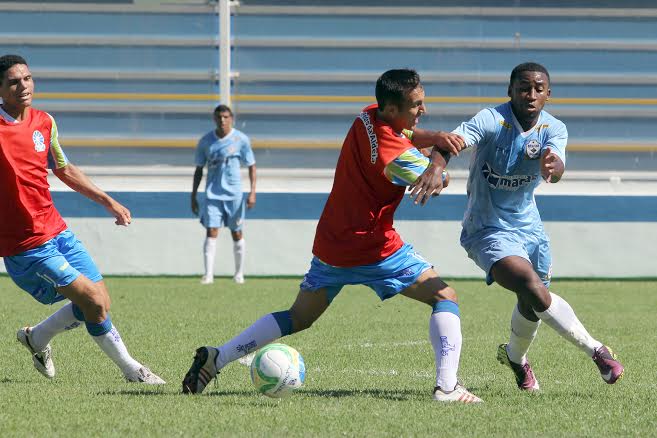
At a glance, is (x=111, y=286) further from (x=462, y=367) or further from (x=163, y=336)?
(x=462, y=367)

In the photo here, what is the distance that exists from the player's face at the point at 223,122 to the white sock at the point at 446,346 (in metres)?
9.18

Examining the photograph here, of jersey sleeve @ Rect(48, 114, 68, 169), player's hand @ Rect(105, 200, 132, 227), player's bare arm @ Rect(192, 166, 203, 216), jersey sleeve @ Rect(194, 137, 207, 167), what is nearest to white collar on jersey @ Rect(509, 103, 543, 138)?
player's hand @ Rect(105, 200, 132, 227)

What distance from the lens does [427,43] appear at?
56.4 feet

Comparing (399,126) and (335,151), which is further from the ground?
(399,126)

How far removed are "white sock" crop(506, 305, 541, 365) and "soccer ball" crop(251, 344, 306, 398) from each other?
1.40 meters

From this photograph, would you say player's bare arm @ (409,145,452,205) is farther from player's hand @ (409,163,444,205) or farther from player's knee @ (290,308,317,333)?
player's knee @ (290,308,317,333)

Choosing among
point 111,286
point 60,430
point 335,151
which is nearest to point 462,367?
point 60,430

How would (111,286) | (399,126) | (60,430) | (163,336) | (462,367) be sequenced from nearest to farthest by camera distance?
(60,430) < (399,126) < (462,367) < (163,336) < (111,286)

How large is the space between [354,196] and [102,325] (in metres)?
1.77

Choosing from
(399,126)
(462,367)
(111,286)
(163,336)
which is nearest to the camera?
(399,126)

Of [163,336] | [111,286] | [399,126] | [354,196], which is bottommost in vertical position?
[111,286]

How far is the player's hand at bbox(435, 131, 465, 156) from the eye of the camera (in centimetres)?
599

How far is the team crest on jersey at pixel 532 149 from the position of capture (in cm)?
668

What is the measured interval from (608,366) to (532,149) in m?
1.28
